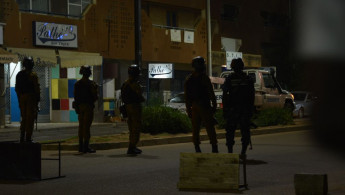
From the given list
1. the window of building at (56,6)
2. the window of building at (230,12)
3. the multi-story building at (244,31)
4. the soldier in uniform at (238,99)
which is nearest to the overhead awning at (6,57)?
the window of building at (56,6)

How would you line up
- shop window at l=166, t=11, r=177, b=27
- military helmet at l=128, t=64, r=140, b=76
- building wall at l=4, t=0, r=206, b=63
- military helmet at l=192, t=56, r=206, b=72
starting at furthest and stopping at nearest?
shop window at l=166, t=11, r=177, b=27 < building wall at l=4, t=0, r=206, b=63 < military helmet at l=128, t=64, r=140, b=76 < military helmet at l=192, t=56, r=206, b=72

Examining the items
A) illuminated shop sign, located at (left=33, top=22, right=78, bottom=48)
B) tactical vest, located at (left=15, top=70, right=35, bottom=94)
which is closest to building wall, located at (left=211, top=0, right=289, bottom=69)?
illuminated shop sign, located at (left=33, top=22, right=78, bottom=48)

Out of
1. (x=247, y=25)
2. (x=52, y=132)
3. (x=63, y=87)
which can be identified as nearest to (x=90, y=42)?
(x=63, y=87)

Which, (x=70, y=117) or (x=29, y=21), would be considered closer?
(x=29, y=21)

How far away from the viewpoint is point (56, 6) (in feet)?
89.9

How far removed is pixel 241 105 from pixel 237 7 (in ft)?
107

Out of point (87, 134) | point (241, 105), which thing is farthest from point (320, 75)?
point (87, 134)

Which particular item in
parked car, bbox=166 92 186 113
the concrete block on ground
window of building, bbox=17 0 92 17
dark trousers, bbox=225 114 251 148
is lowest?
the concrete block on ground

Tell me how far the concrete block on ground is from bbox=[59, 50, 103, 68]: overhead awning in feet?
65.8

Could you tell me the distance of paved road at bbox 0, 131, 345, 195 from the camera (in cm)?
708

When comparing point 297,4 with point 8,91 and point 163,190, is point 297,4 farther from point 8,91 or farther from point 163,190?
point 8,91

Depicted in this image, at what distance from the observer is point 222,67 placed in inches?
1515

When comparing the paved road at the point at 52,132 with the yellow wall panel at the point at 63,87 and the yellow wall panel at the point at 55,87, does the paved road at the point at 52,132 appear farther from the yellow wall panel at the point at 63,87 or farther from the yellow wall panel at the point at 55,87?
the yellow wall panel at the point at 63,87

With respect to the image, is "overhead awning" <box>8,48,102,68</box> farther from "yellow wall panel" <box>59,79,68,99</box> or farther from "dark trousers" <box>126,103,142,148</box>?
"dark trousers" <box>126,103,142,148</box>
